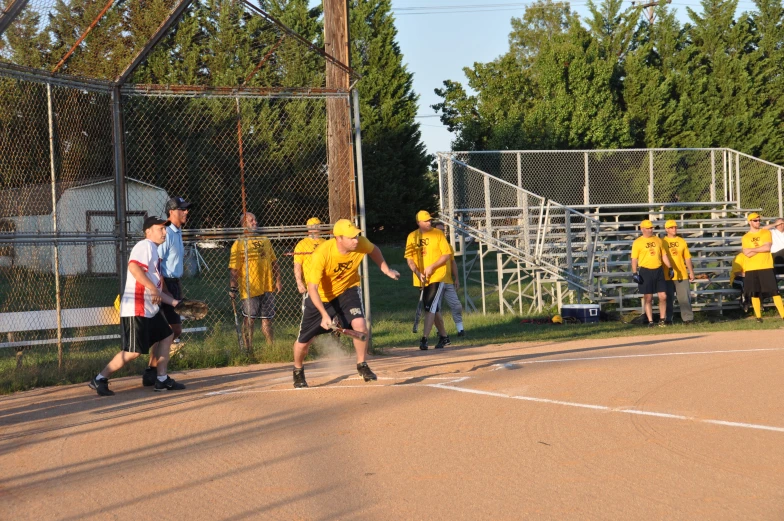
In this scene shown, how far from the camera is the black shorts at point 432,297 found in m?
13.4

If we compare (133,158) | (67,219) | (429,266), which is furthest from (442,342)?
(133,158)

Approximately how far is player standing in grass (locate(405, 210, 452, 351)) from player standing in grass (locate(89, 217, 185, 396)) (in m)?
4.79

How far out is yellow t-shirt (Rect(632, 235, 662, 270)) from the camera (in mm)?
17000

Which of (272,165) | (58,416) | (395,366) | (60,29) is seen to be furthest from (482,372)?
(272,165)

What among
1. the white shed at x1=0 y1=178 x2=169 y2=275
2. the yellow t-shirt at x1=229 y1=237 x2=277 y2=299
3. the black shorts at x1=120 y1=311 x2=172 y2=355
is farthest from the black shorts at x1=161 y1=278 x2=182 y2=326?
the white shed at x1=0 y1=178 x2=169 y2=275

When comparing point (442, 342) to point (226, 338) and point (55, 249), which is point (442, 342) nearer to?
point (226, 338)

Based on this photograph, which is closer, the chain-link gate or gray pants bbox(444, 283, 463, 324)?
the chain-link gate

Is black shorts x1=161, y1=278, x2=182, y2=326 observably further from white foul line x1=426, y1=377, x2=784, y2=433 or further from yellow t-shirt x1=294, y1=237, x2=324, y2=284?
white foul line x1=426, y1=377, x2=784, y2=433

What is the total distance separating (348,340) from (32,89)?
27.2ft

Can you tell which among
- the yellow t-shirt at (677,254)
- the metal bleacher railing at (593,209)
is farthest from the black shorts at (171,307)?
the yellow t-shirt at (677,254)

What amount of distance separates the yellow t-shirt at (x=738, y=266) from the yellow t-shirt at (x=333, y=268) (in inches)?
422

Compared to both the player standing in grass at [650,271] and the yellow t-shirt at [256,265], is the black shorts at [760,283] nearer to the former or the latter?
the player standing in grass at [650,271]

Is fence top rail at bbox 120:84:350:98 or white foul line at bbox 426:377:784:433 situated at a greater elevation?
fence top rail at bbox 120:84:350:98

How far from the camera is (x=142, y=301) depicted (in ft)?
30.8
